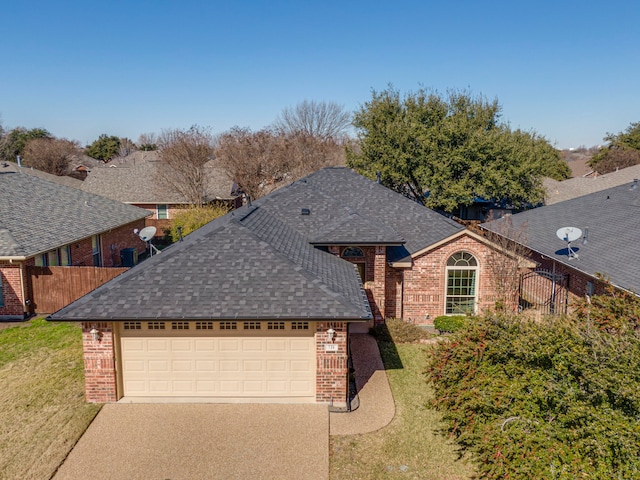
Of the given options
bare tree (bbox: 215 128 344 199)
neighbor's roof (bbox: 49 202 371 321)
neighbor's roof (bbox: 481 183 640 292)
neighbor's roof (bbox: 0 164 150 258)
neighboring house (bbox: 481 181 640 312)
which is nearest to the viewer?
neighbor's roof (bbox: 49 202 371 321)

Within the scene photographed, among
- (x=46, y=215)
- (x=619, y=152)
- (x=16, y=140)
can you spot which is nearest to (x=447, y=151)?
(x=46, y=215)

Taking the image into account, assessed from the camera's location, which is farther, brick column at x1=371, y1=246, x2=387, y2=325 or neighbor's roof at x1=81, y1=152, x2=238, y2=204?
neighbor's roof at x1=81, y1=152, x2=238, y2=204

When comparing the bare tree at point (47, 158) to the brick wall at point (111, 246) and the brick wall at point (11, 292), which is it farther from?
the brick wall at point (11, 292)

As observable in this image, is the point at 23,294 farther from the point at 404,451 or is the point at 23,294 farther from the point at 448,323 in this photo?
the point at 448,323

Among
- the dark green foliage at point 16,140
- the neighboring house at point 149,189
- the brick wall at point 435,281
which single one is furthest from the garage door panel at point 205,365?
the dark green foliage at point 16,140

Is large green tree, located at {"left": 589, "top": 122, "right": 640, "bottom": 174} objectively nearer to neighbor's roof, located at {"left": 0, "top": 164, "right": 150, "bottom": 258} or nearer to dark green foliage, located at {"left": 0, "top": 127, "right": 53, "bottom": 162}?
neighbor's roof, located at {"left": 0, "top": 164, "right": 150, "bottom": 258}

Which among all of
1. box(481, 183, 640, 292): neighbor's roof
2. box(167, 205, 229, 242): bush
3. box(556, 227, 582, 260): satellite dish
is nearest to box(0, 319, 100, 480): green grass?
box(167, 205, 229, 242): bush
